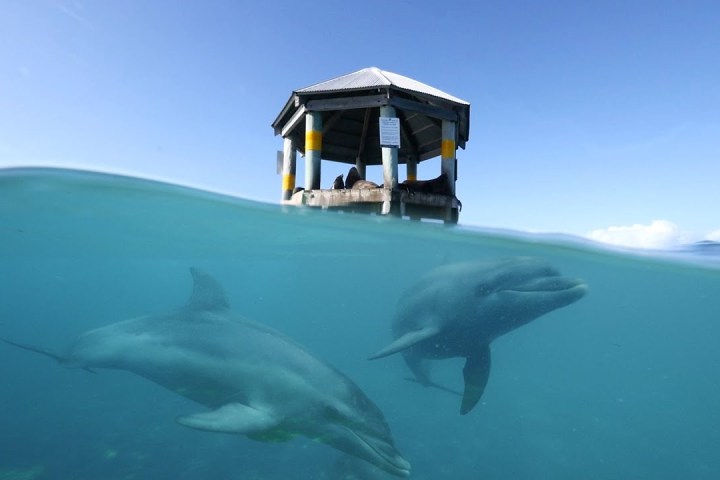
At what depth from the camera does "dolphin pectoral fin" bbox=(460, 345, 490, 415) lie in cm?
739

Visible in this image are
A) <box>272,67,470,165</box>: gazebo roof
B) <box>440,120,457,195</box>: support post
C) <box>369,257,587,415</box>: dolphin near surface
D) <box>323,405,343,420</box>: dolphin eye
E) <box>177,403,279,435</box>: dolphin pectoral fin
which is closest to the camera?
<box>177,403,279,435</box>: dolphin pectoral fin

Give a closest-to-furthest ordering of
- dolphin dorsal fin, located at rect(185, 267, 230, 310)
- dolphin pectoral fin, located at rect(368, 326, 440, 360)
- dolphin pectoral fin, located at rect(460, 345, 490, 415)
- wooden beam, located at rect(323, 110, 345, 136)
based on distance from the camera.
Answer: dolphin pectoral fin, located at rect(368, 326, 440, 360) → dolphin dorsal fin, located at rect(185, 267, 230, 310) → dolphin pectoral fin, located at rect(460, 345, 490, 415) → wooden beam, located at rect(323, 110, 345, 136)

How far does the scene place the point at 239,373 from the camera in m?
6.29

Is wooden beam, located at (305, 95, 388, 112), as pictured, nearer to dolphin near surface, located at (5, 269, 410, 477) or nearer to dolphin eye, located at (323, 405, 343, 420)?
dolphin near surface, located at (5, 269, 410, 477)

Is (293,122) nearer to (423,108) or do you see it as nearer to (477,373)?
(423,108)

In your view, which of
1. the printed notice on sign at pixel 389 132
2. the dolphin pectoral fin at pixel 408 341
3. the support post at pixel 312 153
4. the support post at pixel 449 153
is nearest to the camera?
the dolphin pectoral fin at pixel 408 341

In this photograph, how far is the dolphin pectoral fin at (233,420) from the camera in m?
4.83

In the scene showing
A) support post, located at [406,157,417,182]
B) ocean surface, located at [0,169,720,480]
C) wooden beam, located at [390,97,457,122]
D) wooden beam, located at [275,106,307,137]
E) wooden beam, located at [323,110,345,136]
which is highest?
wooden beam, located at [323,110,345,136]

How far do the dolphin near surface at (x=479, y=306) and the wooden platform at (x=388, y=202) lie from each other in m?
2.23

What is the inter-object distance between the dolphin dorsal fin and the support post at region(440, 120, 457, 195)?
5777 mm

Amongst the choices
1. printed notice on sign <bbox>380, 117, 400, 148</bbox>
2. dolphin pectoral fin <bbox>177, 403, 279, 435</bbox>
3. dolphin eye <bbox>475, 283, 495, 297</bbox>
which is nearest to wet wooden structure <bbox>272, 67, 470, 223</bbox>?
printed notice on sign <bbox>380, 117, 400, 148</bbox>

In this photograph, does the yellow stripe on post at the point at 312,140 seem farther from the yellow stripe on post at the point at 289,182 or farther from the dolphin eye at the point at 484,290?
the dolphin eye at the point at 484,290

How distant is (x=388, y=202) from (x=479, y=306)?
315cm

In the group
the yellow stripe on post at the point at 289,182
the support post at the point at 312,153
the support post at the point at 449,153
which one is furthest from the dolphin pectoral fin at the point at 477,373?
the yellow stripe on post at the point at 289,182
